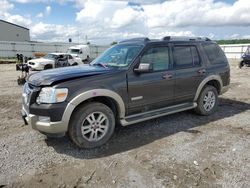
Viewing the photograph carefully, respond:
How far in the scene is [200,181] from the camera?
3037mm

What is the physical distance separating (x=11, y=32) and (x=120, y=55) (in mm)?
48241

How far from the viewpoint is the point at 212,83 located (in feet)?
19.3

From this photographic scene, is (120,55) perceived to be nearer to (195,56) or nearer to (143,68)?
(143,68)

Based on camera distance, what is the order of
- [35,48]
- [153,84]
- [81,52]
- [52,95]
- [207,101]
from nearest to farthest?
[52,95], [153,84], [207,101], [81,52], [35,48]

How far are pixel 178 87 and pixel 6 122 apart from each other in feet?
13.0

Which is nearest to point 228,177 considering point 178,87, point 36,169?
point 178,87

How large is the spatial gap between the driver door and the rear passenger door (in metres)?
0.19

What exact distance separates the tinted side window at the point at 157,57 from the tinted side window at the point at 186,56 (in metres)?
0.27

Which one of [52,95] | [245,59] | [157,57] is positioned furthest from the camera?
[245,59]

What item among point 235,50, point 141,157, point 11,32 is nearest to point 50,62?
point 141,157

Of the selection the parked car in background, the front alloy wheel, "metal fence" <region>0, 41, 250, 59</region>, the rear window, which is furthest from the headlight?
"metal fence" <region>0, 41, 250, 59</region>

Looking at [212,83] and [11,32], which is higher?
[11,32]

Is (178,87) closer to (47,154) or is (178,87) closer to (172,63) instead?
(172,63)

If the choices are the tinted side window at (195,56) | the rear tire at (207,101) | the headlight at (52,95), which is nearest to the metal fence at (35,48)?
the rear tire at (207,101)
